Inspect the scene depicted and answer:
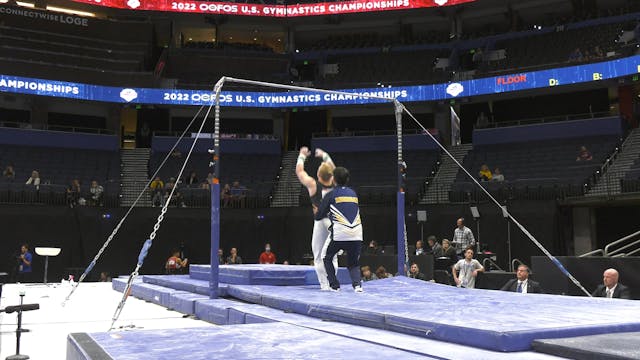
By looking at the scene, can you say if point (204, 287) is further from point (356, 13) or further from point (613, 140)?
point (356, 13)

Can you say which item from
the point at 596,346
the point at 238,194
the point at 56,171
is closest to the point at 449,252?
the point at 596,346

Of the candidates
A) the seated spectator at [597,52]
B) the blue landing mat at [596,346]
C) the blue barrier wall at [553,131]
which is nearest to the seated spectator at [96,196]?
the blue barrier wall at [553,131]

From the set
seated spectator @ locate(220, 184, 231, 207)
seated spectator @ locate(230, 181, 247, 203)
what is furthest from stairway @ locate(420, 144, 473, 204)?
seated spectator @ locate(220, 184, 231, 207)

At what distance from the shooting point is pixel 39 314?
9.59m

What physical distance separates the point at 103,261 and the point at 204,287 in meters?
14.2

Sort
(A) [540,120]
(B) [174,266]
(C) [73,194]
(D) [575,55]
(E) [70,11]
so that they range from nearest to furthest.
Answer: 1. (B) [174,266]
2. (C) [73,194]
3. (D) [575,55]
4. (A) [540,120]
5. (E) [70,11]

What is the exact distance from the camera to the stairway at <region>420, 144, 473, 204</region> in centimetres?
2316

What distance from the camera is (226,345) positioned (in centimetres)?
451

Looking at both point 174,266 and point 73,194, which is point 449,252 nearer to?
point 174,266

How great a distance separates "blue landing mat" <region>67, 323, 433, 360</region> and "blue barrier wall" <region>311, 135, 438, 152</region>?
23.3m

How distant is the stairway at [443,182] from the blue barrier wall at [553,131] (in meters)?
1.41

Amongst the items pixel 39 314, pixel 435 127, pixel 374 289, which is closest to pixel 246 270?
pixel 374 289

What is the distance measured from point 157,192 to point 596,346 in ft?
68.4

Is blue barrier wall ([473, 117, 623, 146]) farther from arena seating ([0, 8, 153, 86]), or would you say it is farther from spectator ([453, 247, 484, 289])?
arena seating ([0, 8, 153, 86])
